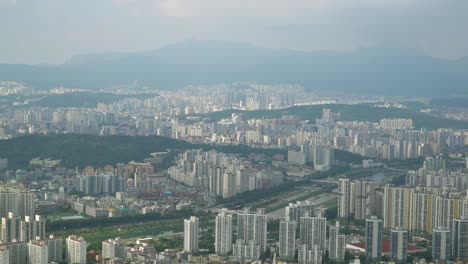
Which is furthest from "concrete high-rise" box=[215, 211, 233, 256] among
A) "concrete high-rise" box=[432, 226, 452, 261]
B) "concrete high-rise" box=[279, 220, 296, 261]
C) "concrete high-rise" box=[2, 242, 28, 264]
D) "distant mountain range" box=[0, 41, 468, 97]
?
"distant mountain range" box=[0, 41, 468, 97]

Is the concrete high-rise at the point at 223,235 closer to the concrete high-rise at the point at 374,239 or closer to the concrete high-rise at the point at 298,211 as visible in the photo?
the concrete high-rise at the point at 298,211

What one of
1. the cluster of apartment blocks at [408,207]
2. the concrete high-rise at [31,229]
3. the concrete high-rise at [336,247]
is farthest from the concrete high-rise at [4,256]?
the cluster of apartment blocks at [408,207]

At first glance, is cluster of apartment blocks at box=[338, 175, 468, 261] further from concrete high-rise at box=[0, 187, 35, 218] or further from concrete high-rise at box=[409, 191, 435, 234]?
concrete high-rise at box=[0, 187, 35, 218]

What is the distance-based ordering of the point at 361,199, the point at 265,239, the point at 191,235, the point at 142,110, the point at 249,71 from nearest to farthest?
the point at 191,235 < the point at 265,239 < the point at 361,199 < the point at 142,110 < the point at 249,71

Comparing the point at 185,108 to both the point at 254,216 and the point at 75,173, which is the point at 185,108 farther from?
the point at 254,216

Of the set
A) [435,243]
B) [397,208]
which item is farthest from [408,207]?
[435,243]

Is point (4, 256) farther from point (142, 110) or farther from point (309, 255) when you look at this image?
point (142, 110)

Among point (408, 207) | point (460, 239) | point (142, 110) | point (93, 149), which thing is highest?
point (142, 110)
